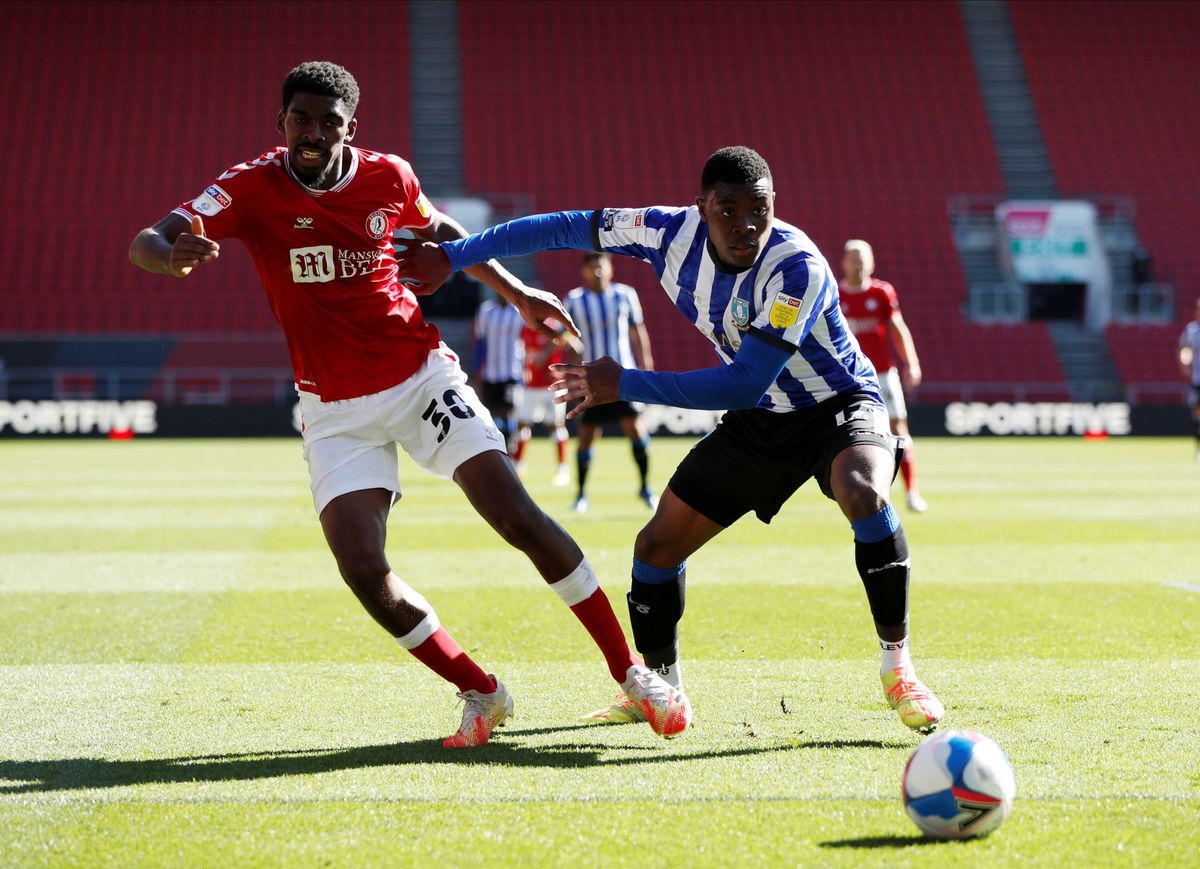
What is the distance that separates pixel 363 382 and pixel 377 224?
1.64ft

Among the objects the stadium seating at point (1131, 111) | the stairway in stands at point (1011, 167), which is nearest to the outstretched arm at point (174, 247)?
the stairway in stands at point (1011, 167)

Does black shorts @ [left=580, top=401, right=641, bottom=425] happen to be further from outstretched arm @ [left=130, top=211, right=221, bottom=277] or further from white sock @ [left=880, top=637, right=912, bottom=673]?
outstretched arm @ [left=130, top=211, right=221, bottom=277]

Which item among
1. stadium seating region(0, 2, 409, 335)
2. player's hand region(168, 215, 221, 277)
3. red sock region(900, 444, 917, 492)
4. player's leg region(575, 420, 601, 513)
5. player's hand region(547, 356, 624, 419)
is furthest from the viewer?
stadium seating region(0, 2, 409, 335)

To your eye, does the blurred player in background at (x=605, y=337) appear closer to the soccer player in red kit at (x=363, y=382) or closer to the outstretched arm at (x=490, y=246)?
the outstretched arm at (x=490, y=246)

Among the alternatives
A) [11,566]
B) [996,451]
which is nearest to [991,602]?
[11,566]

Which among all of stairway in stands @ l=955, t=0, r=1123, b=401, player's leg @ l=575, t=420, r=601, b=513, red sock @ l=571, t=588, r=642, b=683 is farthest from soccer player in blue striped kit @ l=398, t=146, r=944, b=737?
stairway in stands @ l=955, t=0, r=1123, b=401

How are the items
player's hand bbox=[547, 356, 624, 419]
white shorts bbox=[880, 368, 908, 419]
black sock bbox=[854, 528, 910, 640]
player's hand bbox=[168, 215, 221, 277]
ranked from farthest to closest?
1. white shorts bbox=[880, 368, 908, 419]
2. black sock bbox=[854, 528, 910, 640]
3. player's hand bbox=[547, 356, 624, 419]
4. player's hand bbox=[168, 215, 221, 277]

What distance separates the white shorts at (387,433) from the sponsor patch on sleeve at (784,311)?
0.96 metres

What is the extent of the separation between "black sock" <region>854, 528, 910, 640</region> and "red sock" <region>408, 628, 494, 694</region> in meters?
1.22

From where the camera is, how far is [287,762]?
394 cm

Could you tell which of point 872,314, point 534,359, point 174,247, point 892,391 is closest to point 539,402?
point 534,359

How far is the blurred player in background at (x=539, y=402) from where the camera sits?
48.5 feet

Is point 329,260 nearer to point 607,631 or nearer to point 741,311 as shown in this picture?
point 741,311

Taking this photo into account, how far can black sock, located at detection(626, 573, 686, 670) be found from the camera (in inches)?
184
